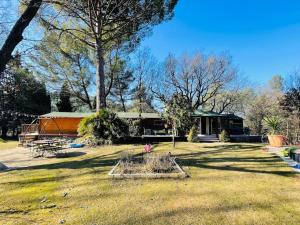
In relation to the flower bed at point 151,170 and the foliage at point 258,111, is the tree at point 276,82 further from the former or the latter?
the flower bed at point 151,170

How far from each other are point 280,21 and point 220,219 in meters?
20.9

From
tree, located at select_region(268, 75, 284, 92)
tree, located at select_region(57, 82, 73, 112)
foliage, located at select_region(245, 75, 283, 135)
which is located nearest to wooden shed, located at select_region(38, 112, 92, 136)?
tree, located at select_region(57, 82, 73, 112)

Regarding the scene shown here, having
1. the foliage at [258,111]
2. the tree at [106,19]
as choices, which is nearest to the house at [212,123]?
the foliage at [258,111]

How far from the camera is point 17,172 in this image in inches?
306

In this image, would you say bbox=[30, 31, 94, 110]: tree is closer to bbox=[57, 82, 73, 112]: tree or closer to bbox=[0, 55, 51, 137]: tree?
bbox=[57, 82, 73, 112]: tree

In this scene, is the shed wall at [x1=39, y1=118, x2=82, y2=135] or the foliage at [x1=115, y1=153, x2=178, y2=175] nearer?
the foliage at [x1=115, y1=153, x2=178, y2=175]

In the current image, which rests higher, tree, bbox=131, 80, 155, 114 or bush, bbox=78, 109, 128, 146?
tree, bbox=131, 80, 155, 114

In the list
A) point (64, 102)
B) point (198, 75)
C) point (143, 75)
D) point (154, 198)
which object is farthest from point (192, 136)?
point (64, 102)

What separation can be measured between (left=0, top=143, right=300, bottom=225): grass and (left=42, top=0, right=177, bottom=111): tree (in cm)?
1157

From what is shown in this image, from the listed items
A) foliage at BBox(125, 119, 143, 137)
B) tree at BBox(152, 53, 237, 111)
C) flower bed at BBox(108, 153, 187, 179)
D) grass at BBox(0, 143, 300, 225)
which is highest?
tree at BBox(152, 53, 237, 111)

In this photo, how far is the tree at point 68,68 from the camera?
24969mm

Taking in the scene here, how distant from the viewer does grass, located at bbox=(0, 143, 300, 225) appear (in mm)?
3930

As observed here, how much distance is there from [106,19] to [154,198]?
15038mm

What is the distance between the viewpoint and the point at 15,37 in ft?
20.0
